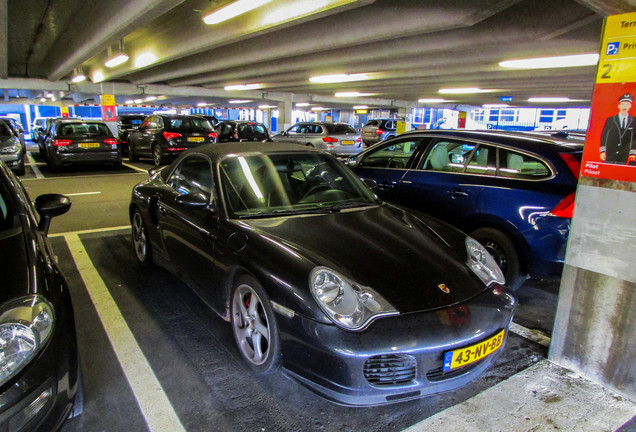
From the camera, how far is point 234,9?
630 centimetres

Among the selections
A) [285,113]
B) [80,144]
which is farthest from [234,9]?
[285,113]

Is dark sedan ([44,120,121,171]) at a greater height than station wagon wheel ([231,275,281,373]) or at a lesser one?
greater

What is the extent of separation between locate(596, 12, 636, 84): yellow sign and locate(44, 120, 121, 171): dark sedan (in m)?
11.9

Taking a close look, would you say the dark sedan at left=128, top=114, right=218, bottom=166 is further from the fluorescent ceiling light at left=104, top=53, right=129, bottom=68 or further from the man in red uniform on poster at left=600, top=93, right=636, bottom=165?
the man in red uniform on poster at left=600, top=93, right=636, bottom=165

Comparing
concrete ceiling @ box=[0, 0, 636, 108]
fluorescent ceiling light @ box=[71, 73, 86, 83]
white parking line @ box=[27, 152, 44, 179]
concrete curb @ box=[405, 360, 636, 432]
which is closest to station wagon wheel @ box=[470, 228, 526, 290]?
concrete curb @ box=[405, 360, 636, 432]

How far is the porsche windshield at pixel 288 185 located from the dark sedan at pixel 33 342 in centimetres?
118

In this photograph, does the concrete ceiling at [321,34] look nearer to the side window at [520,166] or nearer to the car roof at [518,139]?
the car roof at [518,139]

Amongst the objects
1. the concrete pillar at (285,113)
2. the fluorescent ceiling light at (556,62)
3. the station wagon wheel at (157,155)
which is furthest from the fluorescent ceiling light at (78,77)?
the fluorescent ceiling light at (556,62)

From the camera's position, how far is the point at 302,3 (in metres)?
6.15

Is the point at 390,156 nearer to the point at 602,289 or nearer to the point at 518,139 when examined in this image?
the point at 518,139

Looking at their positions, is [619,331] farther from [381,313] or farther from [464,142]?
[464,142]

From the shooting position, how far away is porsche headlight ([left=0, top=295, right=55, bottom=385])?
161cm

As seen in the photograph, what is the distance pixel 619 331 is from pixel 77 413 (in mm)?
3135

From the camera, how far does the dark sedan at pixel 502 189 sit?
3592 mm
